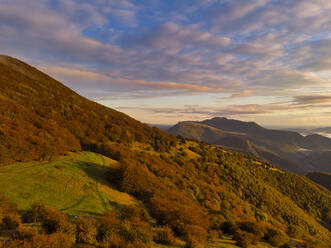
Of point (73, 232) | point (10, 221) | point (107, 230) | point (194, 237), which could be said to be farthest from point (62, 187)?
point (194, 237)

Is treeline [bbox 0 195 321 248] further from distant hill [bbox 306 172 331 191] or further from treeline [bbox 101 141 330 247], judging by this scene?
distant hill [bbox 306 172 331 191]

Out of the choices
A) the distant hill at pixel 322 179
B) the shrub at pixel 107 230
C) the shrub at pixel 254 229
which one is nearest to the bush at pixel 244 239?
the shrub at pixel 254 229

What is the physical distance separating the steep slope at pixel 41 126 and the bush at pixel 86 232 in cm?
1013

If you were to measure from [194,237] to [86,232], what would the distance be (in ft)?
17.5

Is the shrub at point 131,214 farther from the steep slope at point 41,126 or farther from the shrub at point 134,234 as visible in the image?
the steep slope at point 41,126

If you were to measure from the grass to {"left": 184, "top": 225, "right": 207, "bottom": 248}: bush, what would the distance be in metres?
4.85

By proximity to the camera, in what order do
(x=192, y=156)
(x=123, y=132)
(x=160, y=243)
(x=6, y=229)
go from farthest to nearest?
(x=192, y=156) → (x=123, y=132) → (x=160, y=243) → (x=6, y=229)

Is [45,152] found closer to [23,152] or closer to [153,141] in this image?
[23,152]

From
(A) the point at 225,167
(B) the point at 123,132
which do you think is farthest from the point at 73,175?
(A) the point at 225,167

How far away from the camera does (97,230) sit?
7.74 meters

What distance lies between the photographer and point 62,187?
40.5 feet

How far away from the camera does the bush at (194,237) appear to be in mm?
9148

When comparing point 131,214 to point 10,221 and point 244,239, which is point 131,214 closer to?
point 10,221

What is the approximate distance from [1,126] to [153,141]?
26.6 meters
